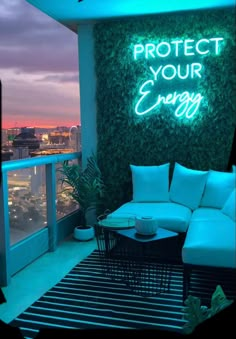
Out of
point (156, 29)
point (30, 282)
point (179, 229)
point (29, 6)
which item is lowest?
point (30, 282)

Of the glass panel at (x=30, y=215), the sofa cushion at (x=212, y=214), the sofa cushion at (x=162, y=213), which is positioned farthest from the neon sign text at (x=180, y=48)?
the sofa cushion at (x=212, y=214)

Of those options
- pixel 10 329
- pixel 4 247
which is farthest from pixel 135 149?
pixel 10 329

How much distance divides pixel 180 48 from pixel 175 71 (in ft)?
0.77

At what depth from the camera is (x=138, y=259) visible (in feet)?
8.40

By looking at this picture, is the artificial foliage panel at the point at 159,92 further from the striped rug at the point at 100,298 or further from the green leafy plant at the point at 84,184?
the striped rug at the point at 100,298

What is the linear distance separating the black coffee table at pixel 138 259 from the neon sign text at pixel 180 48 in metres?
1.68

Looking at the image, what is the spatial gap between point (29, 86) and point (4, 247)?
5.29 ft

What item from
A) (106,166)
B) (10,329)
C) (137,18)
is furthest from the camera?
(106,166)

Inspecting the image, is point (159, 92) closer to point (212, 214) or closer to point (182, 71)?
point (182, 71)

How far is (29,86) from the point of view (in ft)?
3.58

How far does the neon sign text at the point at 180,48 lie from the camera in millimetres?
3066

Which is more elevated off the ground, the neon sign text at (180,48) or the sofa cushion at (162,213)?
the neon sign text at (180,48)

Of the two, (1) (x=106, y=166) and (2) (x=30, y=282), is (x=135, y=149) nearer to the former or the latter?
(1) (x=106, y=166)

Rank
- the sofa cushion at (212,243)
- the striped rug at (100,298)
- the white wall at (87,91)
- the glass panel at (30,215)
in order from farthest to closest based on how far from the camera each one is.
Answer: the white wall at (87,91) < the glass panel at (30,215) < the striped rug at (100,298) < the sofa cushion at (212,243)
